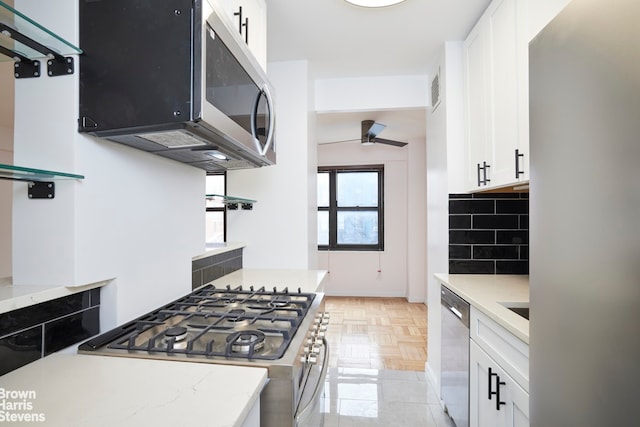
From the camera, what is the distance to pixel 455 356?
1.74 meters

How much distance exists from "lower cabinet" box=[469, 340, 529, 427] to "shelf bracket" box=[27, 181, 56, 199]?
155 centimetres

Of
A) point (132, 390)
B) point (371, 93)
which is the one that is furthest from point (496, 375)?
point (371, 93)

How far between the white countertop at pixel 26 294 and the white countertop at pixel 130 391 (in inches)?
5.8

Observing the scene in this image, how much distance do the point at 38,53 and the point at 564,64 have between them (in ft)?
4.11

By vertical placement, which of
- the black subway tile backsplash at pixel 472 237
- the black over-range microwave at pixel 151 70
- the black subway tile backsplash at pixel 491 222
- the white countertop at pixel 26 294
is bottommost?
the white countertop at pixel 26 294

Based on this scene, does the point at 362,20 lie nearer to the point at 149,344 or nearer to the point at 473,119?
the point at 473,119

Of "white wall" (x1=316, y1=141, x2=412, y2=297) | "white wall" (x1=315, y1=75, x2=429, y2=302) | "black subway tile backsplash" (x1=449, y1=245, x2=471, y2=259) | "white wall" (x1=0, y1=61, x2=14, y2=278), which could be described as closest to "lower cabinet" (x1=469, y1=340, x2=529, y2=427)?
"black subway tile backsplash" (x1=449, y1=245, x2=471, y2=259)

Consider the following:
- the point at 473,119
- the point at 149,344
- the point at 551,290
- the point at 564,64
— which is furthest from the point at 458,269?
the point at 149,344

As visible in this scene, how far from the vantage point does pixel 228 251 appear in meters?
2.00

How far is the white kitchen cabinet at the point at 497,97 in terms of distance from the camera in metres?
1.38

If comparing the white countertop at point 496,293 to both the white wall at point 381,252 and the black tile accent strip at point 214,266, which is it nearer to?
the black tile accent strip at point 214,266

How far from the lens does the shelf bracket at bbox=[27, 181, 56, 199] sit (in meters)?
0.84

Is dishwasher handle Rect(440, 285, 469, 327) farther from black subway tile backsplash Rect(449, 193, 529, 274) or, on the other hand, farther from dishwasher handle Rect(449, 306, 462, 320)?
black subway tile backsplash Rect(449, 193, 529, 274)

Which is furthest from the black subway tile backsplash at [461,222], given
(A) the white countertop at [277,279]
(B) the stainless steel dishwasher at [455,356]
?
(A) the white countertop at [277,279]
